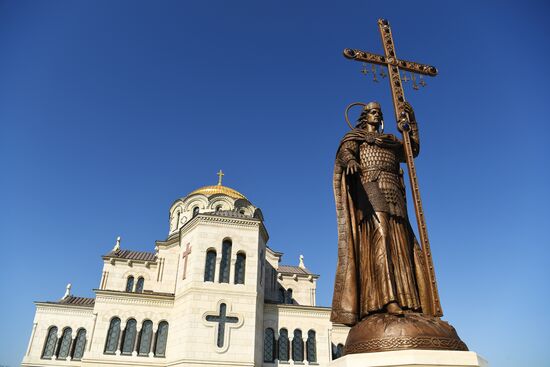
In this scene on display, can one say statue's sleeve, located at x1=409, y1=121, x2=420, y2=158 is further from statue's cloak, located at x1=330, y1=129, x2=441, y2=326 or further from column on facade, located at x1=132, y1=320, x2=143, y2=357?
column on facade, located at x1=132, y1=320, x2=143, y2=357

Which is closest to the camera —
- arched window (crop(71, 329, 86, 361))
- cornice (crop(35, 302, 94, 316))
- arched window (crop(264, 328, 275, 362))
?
arched window (crop(264, 328, 275, 362))

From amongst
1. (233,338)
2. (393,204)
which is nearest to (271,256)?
(233,338)

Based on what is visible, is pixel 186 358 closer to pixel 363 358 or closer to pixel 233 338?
pixel 233 338

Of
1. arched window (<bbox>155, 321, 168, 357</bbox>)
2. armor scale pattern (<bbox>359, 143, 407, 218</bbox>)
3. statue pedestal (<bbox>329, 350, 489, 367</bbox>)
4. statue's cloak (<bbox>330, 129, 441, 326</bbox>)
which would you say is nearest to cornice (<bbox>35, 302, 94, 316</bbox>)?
arched window (<bbox>155, 321, 168, 357</bbox>)

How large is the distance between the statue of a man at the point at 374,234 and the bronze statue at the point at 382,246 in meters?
0.01

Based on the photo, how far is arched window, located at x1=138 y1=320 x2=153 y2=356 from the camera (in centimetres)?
2053

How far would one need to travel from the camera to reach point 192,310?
64.2ft

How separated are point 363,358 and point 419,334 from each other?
744 millimetres

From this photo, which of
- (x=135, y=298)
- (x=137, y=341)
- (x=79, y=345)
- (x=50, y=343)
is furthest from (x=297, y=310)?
(x=50, y=343)

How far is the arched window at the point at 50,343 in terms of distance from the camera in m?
23.7

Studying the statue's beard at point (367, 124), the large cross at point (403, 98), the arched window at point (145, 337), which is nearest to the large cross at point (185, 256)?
the arched window at point (145, 337)

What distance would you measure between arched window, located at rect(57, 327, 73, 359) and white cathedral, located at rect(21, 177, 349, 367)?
0.06 m

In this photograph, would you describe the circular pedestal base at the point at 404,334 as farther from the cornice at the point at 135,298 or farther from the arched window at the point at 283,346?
the cornice at the point at 135,298

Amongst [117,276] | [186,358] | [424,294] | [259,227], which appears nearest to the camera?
[424,294]
